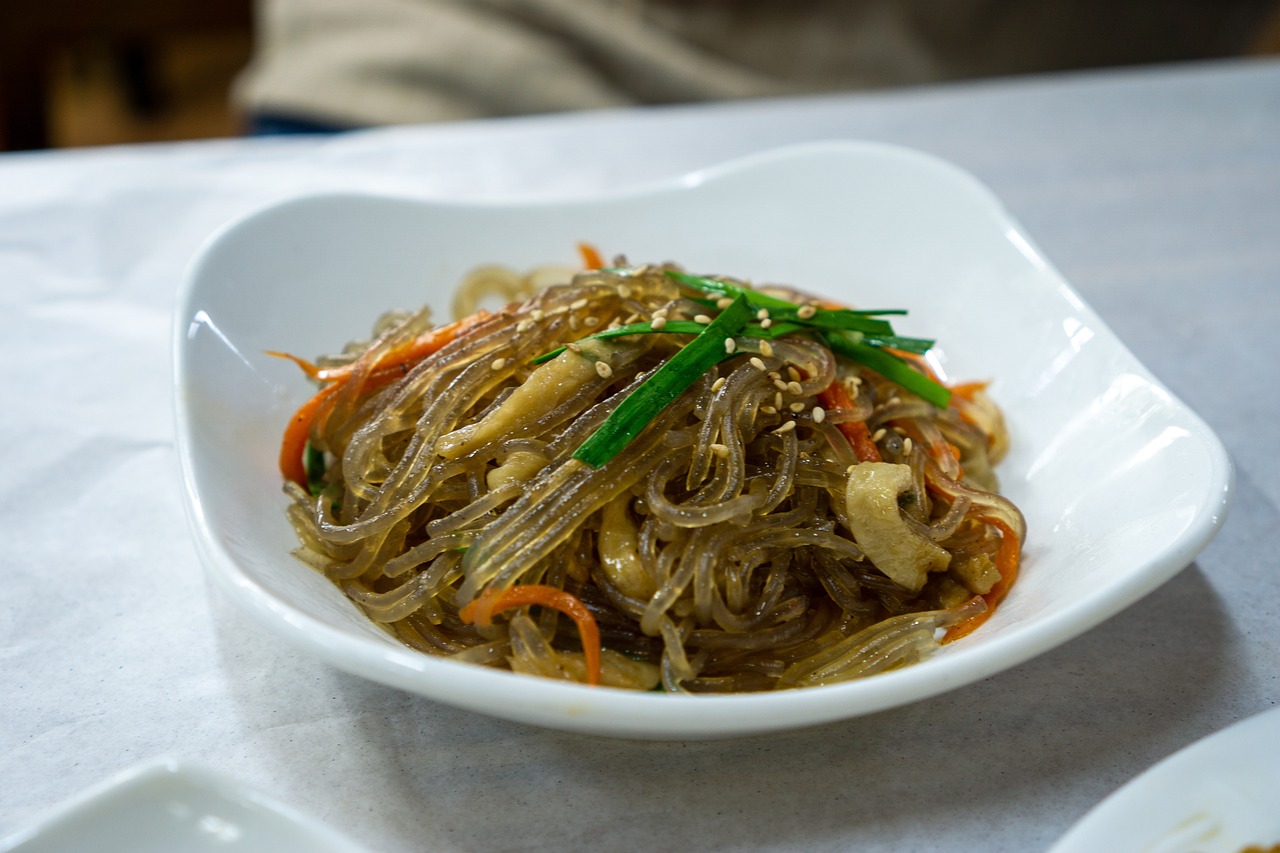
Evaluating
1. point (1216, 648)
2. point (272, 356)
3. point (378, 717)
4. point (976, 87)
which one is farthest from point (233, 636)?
point (976, 87)

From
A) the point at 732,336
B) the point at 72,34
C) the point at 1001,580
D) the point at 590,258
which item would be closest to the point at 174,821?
the point at 732,336

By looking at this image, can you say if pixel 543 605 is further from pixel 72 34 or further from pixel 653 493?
pixel 72 34

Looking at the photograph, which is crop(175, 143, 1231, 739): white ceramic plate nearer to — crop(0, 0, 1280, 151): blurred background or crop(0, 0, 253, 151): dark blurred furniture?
crop(0, 0, 1280, 151): blurred background

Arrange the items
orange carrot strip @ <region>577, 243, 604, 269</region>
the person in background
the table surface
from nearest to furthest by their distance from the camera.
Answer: the table surface, orange carrot strip @ <region>577, 243, 604, 269</region>, the person in background

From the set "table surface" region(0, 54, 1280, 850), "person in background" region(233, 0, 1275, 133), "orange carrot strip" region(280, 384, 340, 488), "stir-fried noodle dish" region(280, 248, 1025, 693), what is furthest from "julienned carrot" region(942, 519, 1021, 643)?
"person in background" region(233, 0, 1275, 133)

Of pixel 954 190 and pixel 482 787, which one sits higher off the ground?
pixel 954 190

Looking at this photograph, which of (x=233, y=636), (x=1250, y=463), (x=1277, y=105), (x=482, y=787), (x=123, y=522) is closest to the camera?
(x=482, y=787)

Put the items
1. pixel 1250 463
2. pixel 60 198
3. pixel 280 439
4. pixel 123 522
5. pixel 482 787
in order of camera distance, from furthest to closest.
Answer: pixel 60 198 → pixel 1250 463 → pixel 123 522 → pixel 280 439 → pixel 482 787

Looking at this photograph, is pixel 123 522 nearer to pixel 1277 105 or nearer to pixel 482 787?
pixel 482 787
